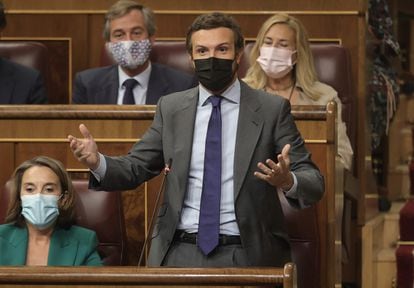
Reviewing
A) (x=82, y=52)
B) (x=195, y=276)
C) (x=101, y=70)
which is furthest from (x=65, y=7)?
(x=195, y=276)

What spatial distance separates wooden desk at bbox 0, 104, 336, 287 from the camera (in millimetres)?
2703

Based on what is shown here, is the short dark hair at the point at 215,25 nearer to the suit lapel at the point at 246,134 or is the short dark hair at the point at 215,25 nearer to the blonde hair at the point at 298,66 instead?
the suit lapel at the point at 246,134

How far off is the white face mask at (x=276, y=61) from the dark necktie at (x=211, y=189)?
715mm

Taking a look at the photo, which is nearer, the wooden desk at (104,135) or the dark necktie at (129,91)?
the wooden desk at (104,135)

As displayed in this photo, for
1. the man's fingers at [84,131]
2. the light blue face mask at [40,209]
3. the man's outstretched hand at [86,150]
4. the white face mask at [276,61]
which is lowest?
the light blue face mask at [40,209]

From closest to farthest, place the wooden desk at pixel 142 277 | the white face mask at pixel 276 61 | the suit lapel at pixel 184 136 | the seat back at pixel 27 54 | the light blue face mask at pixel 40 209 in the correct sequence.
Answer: the wooden desk at pixel 142 277
the suit lapel at pixel 184 136
the light blue face mask at pixel 40 209
the white face mask at pixel 276 61
the seat back at pixel 27 54

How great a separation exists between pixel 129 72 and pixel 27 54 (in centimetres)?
35

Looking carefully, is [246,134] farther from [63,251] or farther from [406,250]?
[406,250]

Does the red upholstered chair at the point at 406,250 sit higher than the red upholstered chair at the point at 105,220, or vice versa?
the red upholstered chair at the point at 105,220

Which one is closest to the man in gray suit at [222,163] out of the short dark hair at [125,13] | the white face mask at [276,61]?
the white face mask at [276,61]

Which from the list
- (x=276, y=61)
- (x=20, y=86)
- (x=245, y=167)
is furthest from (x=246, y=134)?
(x=20, y=86)

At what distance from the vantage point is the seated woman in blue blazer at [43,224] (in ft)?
8.20

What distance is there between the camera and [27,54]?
350 cm

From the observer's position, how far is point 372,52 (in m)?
3.66
